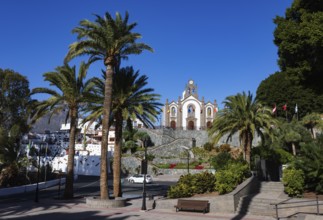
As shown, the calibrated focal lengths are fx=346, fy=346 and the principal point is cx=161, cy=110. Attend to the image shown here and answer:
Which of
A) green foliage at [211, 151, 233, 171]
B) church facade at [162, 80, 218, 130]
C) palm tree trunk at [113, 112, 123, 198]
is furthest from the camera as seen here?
church facade at [162, 80, 218, 130]

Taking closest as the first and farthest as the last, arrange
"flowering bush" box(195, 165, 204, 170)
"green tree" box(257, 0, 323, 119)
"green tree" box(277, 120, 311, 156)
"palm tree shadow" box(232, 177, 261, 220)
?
"palm tree shadow" box(232, 177, 261, 220) → "green tree" box(257, 0, 323, 119) → "green tree" box(277, 120, 311, 156) → "flowering bush" box(195, 165, 204, 170)

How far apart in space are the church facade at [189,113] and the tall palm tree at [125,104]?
226ft

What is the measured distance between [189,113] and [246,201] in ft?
251

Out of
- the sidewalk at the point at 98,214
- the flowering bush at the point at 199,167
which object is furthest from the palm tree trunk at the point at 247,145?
the flowering bush at the point at 199,167

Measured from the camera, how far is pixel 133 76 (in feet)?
81.8

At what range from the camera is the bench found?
18.3m

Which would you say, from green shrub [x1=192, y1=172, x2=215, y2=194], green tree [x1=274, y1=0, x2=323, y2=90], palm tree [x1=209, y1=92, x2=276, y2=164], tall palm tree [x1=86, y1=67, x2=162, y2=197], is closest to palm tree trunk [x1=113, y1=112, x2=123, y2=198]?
tall palm tree [x1=86, y1=67, x2=162, y2=197]

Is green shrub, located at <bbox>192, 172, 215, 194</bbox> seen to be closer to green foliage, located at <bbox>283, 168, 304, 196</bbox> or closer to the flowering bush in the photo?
green foliage, located at <bbox>283, 168, 304, 196</bbox>

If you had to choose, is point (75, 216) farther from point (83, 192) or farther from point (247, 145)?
point (83, 192)

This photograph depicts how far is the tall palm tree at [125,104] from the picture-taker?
23.6m

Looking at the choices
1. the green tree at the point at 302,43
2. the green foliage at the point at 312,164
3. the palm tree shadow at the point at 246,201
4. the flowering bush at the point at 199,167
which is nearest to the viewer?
the palm tree shadow at the point at 246,201

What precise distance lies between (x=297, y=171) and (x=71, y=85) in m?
16.8

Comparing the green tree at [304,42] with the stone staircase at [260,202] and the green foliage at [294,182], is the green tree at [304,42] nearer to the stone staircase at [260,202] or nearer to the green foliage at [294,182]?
the green foliage at [294,182]

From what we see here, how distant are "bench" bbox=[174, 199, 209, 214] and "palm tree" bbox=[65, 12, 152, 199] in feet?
16.8
